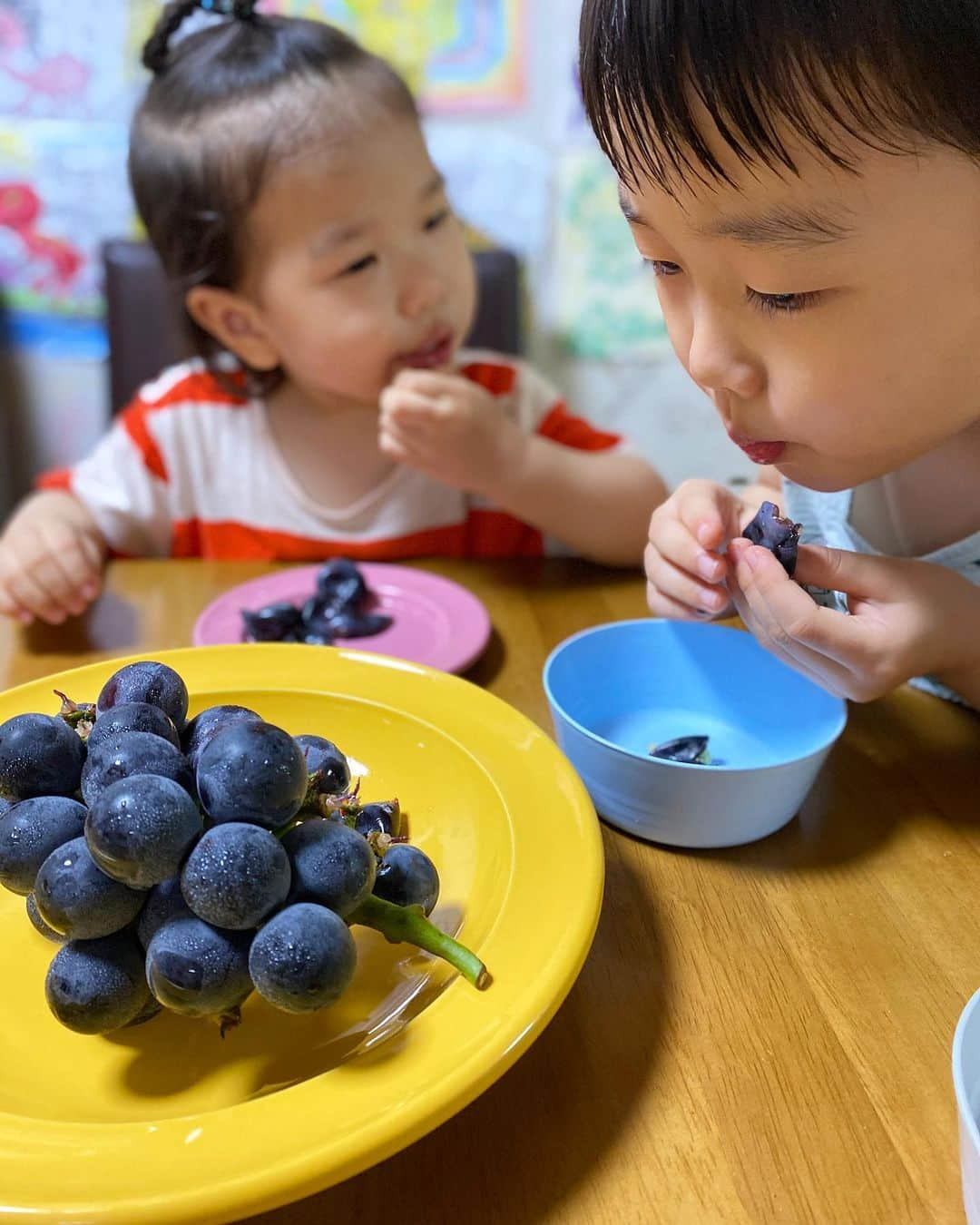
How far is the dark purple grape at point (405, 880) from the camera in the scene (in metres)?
0.49

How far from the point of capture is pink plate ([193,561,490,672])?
0.92 m

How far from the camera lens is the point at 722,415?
0.66m

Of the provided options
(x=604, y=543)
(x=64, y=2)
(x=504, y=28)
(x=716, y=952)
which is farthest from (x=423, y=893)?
(x=64, y=2)

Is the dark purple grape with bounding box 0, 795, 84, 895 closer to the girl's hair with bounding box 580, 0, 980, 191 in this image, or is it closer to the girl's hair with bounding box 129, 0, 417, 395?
the girl's hair with bounding box 580, 0, 980, 191

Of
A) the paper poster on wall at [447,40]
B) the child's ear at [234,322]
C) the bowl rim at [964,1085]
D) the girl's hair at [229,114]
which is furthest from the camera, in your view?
the paper poster on wall at [447,40]

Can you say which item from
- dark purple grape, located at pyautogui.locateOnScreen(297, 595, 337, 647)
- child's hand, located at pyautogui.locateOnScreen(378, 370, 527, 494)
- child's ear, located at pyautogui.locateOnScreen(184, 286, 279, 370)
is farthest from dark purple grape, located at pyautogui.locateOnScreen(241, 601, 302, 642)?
child's ear, located at pyautogui.locateOnScreen(184, 286, 279, 370)

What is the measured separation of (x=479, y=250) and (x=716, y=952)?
5.20 feet

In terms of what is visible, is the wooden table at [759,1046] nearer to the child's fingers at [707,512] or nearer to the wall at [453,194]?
the child's fingers at [707,512]

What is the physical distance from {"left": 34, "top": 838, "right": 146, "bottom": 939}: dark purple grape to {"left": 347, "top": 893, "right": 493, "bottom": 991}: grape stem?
104mm

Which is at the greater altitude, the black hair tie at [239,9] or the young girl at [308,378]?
the black hair tie at [239,9]

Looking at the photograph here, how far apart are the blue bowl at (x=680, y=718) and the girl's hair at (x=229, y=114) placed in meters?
0.75

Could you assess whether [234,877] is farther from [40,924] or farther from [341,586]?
[341,586]

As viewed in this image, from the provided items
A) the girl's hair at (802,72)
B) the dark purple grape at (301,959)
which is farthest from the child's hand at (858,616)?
the dark purple grape at (301,959)

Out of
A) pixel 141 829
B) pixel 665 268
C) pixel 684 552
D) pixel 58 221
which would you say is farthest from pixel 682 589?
pixel 58 221
